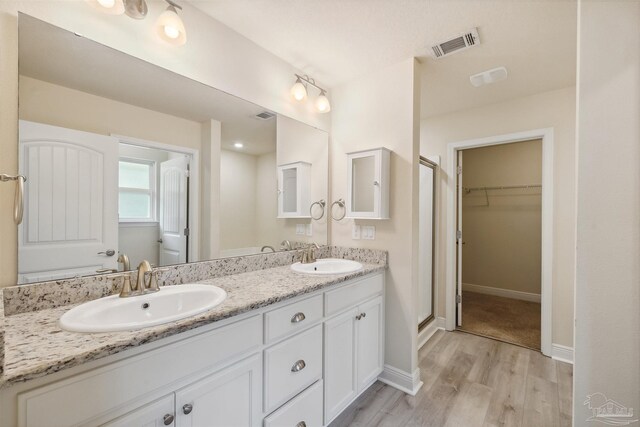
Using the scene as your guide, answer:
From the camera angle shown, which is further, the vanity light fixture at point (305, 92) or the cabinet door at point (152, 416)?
the vanity light fixture at point (305, 92)

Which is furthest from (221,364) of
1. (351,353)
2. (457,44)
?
(457,44)

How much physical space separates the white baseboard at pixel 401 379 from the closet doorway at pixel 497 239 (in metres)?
1.22

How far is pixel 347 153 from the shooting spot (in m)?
2.26

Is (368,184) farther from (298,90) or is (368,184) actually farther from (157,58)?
(157,58)

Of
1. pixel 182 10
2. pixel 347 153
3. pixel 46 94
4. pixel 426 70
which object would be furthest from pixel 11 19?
pixel 426 70

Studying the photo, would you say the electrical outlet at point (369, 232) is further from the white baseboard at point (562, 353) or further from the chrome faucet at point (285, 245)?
the white baseboard at point (562, 353)

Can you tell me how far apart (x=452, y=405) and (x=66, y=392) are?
209 centimetres

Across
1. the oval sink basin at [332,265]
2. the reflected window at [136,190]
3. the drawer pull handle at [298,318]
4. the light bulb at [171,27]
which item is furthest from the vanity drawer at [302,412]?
the light bulb at [171,27]

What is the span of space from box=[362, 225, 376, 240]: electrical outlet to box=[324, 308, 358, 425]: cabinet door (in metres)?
0.65

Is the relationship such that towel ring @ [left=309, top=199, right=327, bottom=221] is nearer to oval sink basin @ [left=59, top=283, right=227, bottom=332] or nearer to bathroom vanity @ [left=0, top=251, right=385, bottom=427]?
bathroom vanity @ [left=0, top=251, right=385, bottom=427]

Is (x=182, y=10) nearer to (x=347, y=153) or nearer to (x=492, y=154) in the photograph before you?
(x=347, y=153)

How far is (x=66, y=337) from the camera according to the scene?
2.69 ft

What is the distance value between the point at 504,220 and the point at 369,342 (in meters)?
3.44

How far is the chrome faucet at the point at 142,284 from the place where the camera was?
118cm
